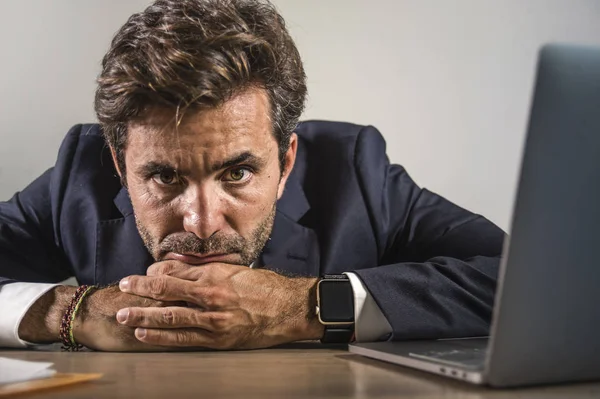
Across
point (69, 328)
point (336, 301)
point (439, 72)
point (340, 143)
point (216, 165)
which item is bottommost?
point (69, 328)

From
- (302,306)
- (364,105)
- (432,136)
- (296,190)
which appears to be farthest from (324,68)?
(302,306)

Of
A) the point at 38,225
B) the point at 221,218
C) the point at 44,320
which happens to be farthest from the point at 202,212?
the point at 38,225

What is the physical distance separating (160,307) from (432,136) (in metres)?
1.52

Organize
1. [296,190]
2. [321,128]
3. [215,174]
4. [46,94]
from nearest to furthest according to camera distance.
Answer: [215,174] < [296,190] < [321,128] < [46,94]

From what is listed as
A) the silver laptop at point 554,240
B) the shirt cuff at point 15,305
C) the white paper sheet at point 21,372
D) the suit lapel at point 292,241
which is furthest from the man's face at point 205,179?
the silver laptop at point 554,240

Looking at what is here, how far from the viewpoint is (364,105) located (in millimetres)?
2555

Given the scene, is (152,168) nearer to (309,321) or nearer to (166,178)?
(166,178)

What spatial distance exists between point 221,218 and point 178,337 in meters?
0.35

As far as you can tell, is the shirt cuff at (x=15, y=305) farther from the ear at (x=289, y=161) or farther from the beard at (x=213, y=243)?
the ear at (x=289, y=161)

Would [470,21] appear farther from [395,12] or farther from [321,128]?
[321,128]

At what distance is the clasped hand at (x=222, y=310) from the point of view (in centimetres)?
126

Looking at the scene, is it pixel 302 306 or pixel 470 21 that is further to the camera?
pixel 470 21

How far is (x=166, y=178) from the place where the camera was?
1.56 metres

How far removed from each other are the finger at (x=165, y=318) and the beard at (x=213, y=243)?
242 mm
